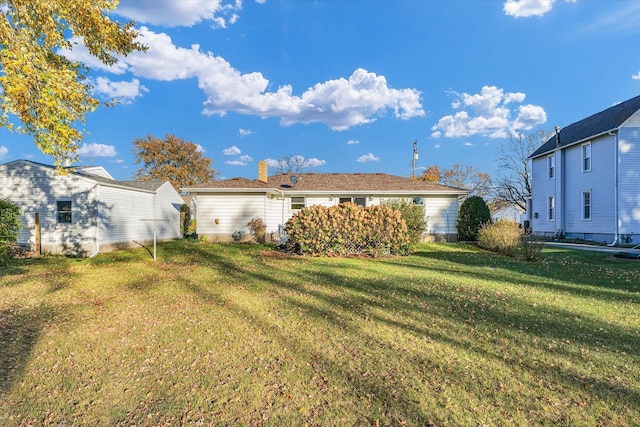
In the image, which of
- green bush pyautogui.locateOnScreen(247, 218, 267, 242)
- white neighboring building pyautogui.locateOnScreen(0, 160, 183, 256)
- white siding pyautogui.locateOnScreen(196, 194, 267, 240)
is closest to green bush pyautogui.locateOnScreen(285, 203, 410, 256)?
green bush pyautogui.locateOnScreen(247, 218, 267, 242)

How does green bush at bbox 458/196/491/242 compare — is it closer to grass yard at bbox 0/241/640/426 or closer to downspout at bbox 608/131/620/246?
downspout at bbox 608/131/620/246

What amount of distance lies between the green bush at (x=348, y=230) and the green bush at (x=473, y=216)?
6314 mm

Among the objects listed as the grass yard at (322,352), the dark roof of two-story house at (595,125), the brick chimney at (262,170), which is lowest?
the grass yard at (322,352)

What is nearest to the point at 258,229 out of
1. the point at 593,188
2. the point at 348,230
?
the point at 348,230

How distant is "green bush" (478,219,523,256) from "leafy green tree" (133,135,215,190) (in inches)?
1302

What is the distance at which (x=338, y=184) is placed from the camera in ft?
65.0

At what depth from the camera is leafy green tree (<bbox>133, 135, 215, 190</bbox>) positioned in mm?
37719

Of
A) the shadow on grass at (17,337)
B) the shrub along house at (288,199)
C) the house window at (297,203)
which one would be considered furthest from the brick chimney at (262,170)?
the shadow on grass at (17,337)

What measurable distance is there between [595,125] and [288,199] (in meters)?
17.8

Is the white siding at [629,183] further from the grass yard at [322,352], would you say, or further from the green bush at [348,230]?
the green bush at [348,230]

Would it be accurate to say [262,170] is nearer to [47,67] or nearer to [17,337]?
[47,67]

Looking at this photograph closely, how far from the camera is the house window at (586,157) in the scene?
18969 millimetres

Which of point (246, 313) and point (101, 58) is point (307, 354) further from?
point (101, 58)

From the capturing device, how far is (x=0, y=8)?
7488 mm
